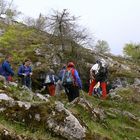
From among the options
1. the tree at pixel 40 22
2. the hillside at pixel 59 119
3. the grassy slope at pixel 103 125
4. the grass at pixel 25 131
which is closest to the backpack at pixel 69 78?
the hillside at pixel 59 119

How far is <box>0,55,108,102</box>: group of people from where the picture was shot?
15922mm

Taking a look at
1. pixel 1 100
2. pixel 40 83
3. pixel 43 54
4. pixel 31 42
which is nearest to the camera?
pixel 1 100

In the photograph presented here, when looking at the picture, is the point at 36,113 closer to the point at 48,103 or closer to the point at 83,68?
the point at 48,103

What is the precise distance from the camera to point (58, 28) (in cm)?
3091

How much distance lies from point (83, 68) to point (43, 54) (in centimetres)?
362

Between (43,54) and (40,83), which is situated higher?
(43,54)

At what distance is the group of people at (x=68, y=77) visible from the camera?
52.2 ft

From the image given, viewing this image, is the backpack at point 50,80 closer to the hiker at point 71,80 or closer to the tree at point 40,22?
the hiker at point 71,80

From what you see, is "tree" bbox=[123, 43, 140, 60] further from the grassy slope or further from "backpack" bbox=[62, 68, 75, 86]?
"backpack" bbox=[62, 68, 75, 86]

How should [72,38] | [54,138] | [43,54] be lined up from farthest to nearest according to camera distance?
1. [43,54]
2. [72,38]
3. [54,138]

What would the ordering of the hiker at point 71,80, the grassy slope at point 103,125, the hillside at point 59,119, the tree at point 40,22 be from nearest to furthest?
the grassy slope at point 103,125 < the hillside at point 59,119 < the hiker at point 71,80 < the tree at point 40,22

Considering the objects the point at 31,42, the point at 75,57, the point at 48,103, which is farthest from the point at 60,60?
the point at 48,103

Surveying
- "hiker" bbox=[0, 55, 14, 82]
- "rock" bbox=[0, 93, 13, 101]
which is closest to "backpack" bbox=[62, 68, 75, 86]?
"hiker" bbox=[0, 55, 14, 82]

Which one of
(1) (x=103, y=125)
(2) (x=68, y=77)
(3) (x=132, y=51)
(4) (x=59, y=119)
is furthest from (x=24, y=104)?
(3) (x=132, y=51)
